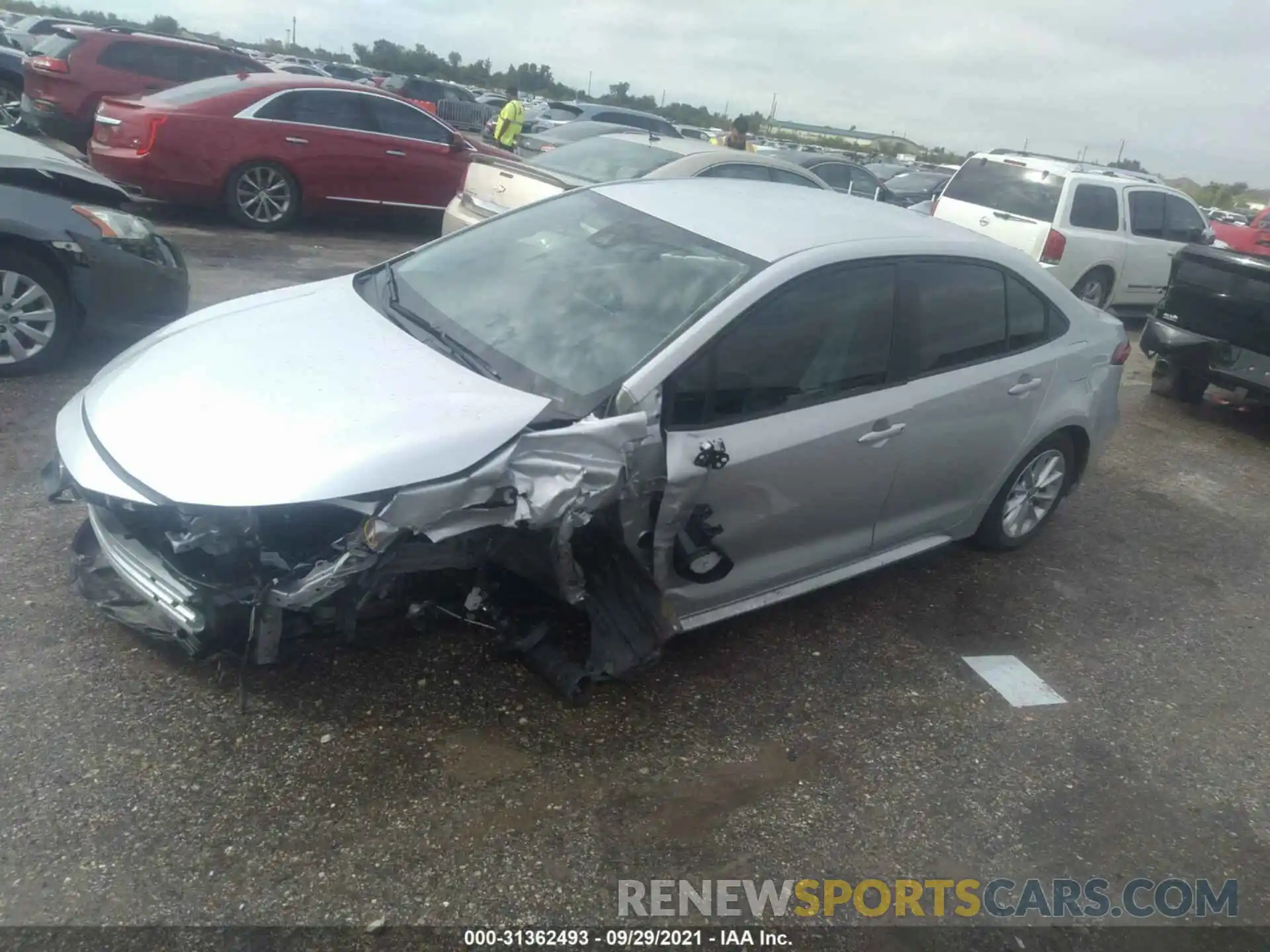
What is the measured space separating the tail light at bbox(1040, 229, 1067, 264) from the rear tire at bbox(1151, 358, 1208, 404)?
71.9 inches

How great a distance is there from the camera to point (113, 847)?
2594 mm

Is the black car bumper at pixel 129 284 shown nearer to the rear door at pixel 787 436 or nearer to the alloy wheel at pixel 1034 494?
the rear door at pixel 787 436

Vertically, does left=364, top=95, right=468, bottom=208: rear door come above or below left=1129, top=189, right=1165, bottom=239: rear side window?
below

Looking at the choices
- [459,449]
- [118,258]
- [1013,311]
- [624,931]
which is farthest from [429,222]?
[624,931]

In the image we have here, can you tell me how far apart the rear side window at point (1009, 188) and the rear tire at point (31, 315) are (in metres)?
9.01

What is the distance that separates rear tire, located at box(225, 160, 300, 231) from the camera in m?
9.79

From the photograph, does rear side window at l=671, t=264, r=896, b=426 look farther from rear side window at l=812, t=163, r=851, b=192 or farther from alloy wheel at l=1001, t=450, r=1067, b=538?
rear side window at l=812, t=163, r=851, b=192

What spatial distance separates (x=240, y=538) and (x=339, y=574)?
0.32 m

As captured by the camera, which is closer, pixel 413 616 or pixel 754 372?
pixel 413 616

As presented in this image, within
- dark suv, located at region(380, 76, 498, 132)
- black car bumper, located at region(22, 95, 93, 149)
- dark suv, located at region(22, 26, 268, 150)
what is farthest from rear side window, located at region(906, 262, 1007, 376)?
dark suv, located at region(380, 76, 498, 132)

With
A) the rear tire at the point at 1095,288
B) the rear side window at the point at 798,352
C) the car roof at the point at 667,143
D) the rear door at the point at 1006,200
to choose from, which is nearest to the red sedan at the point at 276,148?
the car roof at the point at 667,143

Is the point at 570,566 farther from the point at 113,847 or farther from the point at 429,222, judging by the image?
the point at 429,222

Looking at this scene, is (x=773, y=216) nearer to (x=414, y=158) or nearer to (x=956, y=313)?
(x=956, y=313)

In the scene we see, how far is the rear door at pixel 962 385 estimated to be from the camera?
405cm
